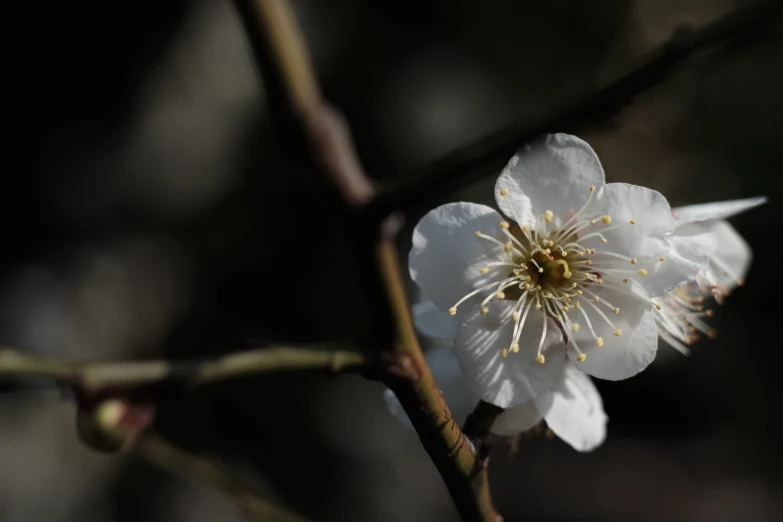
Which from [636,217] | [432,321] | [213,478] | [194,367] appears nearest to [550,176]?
[636,217]

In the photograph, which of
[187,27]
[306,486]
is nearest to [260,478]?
[306,486]

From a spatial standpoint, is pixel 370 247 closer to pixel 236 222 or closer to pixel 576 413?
A: pixel 576 413

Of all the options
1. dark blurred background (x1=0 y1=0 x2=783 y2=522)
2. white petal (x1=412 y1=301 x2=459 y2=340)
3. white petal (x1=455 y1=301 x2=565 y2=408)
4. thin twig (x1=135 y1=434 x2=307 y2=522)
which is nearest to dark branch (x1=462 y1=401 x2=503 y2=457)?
white petal (x1=455 y1=301 x2=565 y2=408)

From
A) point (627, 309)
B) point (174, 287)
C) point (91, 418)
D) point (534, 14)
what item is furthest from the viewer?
point (534, 14)

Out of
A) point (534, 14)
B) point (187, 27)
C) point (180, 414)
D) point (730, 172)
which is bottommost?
point (730, 172)

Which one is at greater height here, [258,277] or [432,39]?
[432,39]

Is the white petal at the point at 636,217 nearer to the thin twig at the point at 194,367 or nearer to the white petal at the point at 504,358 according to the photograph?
the white petal at the point at 504,358

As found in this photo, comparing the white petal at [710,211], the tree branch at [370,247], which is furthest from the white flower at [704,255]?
the tree branch at [370,247]

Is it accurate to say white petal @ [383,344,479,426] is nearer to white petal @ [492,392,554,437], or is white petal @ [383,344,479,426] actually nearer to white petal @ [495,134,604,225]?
white petal @ [492,392,554,437]

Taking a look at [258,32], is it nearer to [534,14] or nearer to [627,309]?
[627,309]
